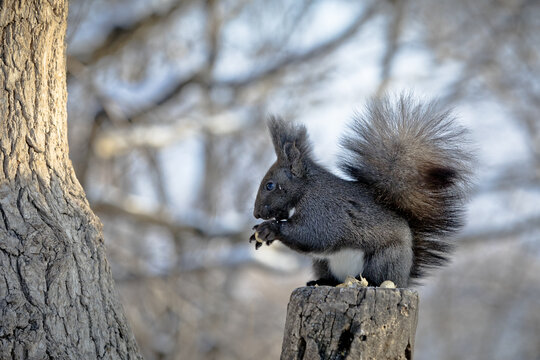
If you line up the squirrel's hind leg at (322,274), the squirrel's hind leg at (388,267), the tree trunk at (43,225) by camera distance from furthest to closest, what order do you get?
the squirrel's hind leg at (322,274) → the squirrel's hind leg at (388,267) → the tree trunk at (43,225)

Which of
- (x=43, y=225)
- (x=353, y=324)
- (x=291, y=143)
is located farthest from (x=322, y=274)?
(x=43, y=225)

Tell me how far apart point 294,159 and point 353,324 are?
91 centimetres

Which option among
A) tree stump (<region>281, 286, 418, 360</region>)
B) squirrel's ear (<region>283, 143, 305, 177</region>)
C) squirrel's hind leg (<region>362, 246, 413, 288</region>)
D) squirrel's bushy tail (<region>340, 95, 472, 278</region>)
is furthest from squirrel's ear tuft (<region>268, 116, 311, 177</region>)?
tree stump (<region>281, 286, 418, 360</region>)

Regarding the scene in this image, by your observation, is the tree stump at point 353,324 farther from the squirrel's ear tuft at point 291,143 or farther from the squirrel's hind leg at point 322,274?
the squirrel's ear tuft at point 291,143

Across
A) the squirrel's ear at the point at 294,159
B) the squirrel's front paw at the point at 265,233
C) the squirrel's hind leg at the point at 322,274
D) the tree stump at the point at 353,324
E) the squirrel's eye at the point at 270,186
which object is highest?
the squirrel's ear at the point at 294,159

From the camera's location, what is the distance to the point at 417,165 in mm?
2223

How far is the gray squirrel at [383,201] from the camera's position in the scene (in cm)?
216

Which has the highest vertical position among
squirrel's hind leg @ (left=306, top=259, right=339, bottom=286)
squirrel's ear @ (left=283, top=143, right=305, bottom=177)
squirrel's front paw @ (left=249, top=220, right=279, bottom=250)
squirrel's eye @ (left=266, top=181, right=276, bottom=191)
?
squirrel's ear @ (left=283, top=143, right=305, bottom=177)

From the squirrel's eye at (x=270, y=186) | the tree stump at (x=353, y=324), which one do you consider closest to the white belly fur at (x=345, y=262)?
the squirrel's eye at (x=270, y=186)

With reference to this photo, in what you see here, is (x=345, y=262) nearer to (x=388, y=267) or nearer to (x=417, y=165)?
(x=388, y=267)

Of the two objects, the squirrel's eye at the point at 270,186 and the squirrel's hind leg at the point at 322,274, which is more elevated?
the squirrel's eye at the point at 270,186

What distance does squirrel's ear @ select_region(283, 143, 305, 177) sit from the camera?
2.42 metres

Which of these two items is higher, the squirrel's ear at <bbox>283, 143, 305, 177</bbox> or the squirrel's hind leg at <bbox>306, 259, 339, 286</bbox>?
the squirrel's ear at <bbox>283, 143, 305, 177</bbox>

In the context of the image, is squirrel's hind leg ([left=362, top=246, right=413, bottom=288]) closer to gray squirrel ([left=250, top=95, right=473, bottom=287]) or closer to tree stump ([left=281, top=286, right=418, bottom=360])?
gray squirrel ([left=250, top=95, right=473, bottom=287])
